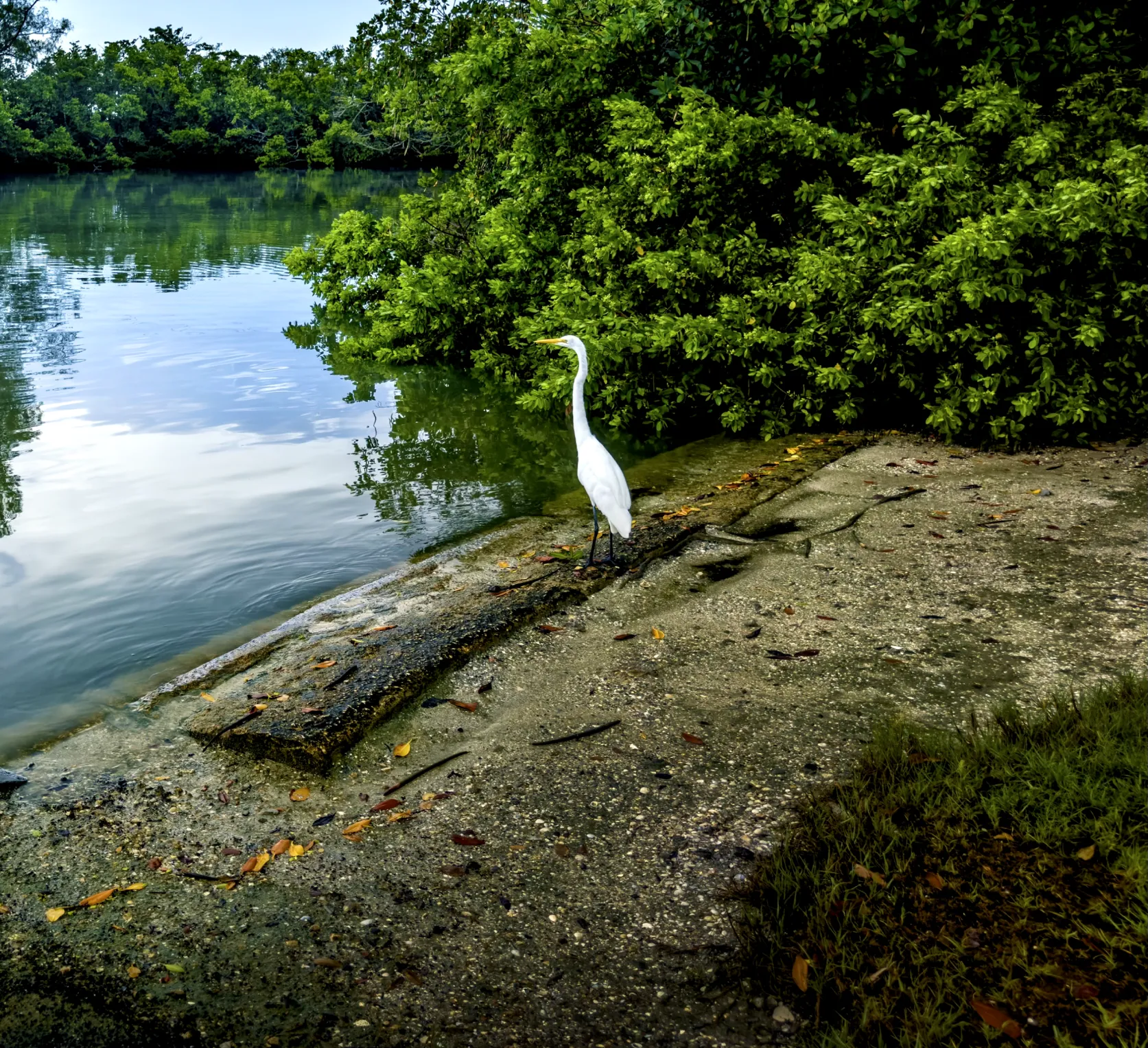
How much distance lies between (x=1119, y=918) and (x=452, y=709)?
116 inches

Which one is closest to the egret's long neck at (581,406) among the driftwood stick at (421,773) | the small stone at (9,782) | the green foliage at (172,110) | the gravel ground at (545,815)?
the gravel ground at (545,815)

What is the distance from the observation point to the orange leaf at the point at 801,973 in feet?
9.77

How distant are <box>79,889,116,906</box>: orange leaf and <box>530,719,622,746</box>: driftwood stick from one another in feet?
5.82

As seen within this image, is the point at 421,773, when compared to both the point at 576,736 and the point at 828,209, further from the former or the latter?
the point at 828,209

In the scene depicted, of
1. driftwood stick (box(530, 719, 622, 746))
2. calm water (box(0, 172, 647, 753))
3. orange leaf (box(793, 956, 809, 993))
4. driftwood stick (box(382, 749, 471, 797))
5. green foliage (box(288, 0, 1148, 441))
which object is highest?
green foliage (box(288, 0, 1148, 441))

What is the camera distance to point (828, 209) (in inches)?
360

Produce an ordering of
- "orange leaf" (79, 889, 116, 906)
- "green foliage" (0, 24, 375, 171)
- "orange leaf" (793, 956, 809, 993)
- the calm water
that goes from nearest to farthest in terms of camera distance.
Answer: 1. "orange leaf" (793, 956, 809, 993)
2. "orange leaf" (79, 889, 116, 906)
3. the calm water
4. "green foliage" (0, 24, 375, 171)

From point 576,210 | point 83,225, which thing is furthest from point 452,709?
point 83,225

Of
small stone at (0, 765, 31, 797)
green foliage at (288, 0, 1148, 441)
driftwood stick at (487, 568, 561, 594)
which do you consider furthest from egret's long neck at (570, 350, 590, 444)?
small stone at (0, 765, 31, 797)

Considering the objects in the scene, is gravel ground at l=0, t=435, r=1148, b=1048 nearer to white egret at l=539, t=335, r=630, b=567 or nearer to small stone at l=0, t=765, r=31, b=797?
small stone at l=0, t=765, r=31, b=797

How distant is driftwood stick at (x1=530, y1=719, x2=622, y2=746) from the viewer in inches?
177

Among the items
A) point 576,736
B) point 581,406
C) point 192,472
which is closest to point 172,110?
point 192,472

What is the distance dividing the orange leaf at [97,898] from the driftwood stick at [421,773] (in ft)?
3.54

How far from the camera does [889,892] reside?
3275 millimetres
